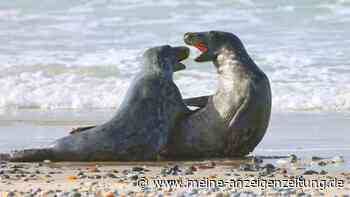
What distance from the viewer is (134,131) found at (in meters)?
9.54

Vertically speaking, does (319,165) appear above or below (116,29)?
below

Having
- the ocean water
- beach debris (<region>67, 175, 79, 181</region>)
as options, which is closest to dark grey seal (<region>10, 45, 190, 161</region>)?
beach debris (<region>67, 175, 79, 181</region>)

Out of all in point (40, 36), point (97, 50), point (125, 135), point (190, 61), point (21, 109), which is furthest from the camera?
point (40, 36)

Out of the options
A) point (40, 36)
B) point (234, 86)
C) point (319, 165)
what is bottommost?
point (319, 165)

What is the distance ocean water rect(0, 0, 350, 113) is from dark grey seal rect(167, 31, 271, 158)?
23.9 feet

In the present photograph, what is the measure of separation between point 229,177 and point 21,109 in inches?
423

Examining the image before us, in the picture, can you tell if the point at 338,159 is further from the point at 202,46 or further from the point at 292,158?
the point at 202,46

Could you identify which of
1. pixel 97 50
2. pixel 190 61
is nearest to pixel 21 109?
pixel 190 61

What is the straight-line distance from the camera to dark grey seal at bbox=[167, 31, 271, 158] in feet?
32.0

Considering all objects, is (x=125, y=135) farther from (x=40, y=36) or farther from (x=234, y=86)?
(x=40, y=36)

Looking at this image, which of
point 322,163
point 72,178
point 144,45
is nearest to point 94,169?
point 72,178

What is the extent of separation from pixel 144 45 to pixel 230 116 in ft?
50.0

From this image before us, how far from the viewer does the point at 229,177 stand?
7902 mm

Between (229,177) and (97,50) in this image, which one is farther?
(97,50)
